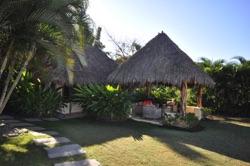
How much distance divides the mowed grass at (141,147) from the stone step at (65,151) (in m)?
0.17

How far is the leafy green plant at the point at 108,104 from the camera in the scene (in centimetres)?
980

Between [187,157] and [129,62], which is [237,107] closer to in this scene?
[129,62]

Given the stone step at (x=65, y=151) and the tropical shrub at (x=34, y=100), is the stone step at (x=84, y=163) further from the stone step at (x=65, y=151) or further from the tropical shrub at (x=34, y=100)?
the tropical shrub at (x=34, y=100)

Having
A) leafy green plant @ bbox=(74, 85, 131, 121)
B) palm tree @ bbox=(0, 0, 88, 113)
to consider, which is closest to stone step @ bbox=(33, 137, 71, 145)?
palm tree @ bbox=(0, 0, 88, 113)

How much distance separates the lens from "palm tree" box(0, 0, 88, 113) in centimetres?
505

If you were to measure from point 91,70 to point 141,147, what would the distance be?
24.4ft

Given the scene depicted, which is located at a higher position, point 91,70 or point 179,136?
point 91,70

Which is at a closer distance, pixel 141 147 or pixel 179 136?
pixel 141 147

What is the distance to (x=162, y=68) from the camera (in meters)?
10.9

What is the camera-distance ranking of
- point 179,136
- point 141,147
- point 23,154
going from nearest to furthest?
point 23,154 → point 141,147 → point 179,136

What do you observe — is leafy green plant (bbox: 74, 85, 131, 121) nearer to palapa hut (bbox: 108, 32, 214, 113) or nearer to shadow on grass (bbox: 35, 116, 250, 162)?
shadow on grass (bbox: 35, 116, 250, 162)

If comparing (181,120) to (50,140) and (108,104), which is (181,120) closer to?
(108,104)

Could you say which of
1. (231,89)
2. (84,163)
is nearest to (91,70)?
(84,163)

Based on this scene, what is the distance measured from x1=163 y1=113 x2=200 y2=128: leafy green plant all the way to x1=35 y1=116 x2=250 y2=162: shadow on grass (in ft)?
1.93
